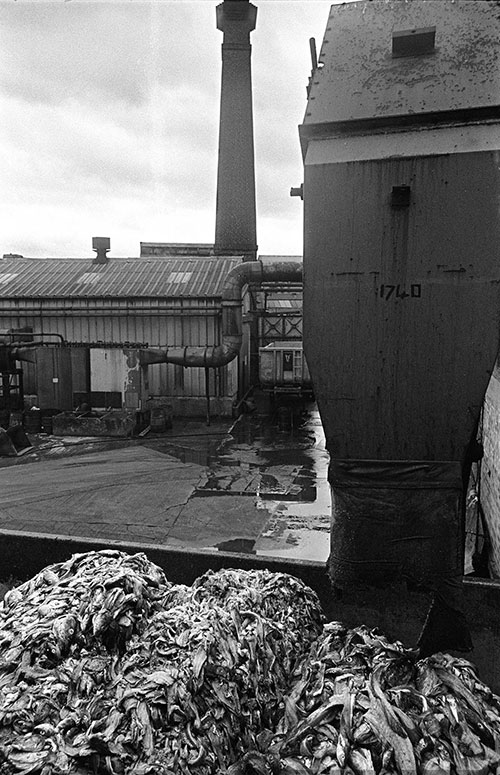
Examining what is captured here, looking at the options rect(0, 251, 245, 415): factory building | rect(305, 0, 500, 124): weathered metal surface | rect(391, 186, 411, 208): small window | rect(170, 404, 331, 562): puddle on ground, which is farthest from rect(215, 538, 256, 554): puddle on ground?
rect(0, 251, 245, 415): factory building

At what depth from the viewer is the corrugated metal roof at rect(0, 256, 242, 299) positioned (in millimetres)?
15469

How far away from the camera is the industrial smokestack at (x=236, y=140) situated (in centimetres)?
1970

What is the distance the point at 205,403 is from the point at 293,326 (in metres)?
5.90

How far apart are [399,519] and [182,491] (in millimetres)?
6618

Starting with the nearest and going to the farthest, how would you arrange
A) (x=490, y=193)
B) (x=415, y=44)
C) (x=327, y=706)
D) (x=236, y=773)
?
(x=236, y=773)
(x=327, y=706)
(x=490, y=193)
(x=415, y=44)

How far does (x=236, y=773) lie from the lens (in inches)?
71.9

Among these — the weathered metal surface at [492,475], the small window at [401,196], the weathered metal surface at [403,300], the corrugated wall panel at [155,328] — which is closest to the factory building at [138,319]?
the corrugated wall panel at [155,328]

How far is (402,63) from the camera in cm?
249

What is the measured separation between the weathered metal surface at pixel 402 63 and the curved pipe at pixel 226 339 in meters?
9.91

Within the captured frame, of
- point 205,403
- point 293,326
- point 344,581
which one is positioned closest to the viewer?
point 344,581

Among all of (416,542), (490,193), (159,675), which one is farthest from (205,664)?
(490,193)

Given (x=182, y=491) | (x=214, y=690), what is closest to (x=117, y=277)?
(x=182, y=491)

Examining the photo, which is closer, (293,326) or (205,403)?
(205,403)

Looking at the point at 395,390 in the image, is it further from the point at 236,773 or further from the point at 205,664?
the point at 236,773
